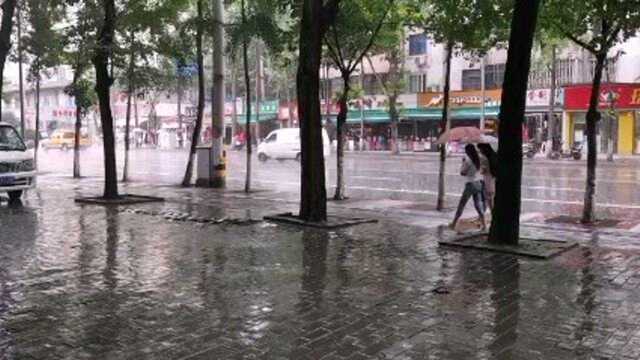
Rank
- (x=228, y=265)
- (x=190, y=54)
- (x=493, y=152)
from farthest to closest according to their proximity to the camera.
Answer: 1. (x=190, y=54)
2. (x=493, y=152)
3. (x=228, y=265)

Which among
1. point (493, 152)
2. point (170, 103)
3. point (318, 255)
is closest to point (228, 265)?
point (318, 255)

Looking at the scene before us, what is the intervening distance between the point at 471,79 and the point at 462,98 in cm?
197

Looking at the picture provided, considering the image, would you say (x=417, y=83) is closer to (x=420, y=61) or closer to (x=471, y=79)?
(x=420, y=61)

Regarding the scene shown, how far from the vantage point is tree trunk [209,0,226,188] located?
22.7 metres

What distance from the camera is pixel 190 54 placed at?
2202 cm

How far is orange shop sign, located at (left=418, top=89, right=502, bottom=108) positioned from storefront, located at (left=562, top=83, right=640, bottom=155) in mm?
4214

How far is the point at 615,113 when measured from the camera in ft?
140

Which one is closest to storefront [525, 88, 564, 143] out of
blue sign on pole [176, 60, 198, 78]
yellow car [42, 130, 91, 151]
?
blue sign on pole [176, 60, 198, 78]

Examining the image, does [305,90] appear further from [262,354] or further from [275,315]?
[262,354]

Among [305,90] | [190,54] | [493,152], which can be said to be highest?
[190,54]

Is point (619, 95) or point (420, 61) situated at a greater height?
point (420, 61)

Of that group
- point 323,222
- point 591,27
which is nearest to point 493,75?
point 591,27

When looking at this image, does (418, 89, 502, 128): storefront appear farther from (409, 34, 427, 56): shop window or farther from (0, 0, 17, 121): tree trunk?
(0, 0, 17, 121): tree trunk

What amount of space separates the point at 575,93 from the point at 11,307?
139 feet
